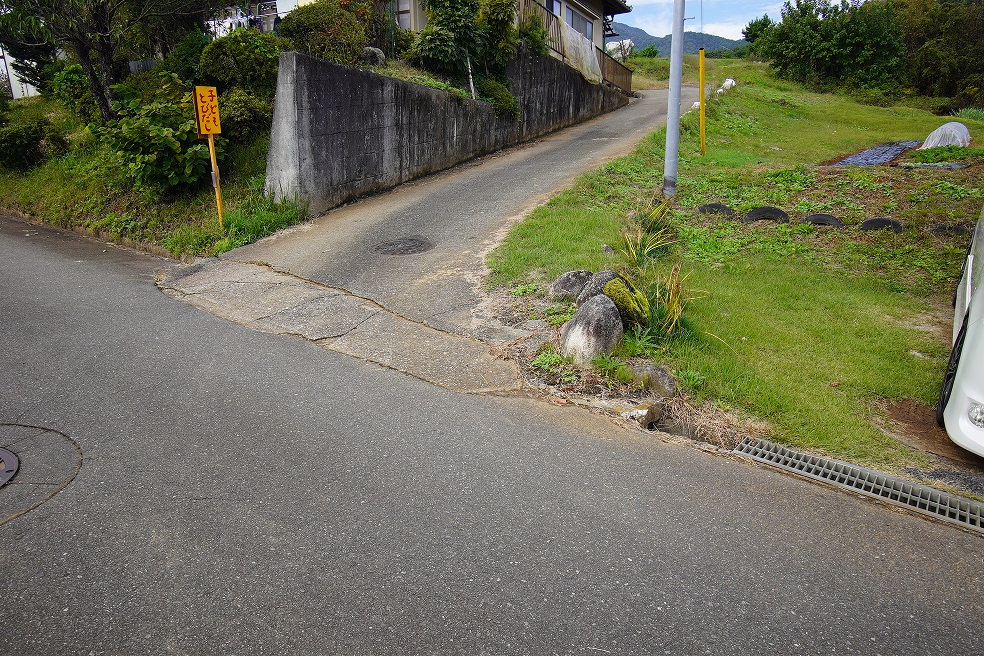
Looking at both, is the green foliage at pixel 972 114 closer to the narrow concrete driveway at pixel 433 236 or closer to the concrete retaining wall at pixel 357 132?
the narrow concrete driveway at pixel 433 236

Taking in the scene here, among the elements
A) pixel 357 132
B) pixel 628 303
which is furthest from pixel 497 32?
pixel 628 303

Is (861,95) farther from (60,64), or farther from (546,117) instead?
(60,64)

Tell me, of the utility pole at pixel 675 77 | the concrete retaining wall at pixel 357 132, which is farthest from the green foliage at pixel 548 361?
the concrete retaining wall at pixel 357 132

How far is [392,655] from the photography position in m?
2.55

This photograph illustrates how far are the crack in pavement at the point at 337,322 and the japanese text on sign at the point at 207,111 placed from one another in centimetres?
194

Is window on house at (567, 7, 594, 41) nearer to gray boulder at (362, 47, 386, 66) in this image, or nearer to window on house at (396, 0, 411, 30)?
window on house at (396, 0, 411, 30)

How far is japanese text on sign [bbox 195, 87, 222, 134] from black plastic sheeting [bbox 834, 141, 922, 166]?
1200 cm

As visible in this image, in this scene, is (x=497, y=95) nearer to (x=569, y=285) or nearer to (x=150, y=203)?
(x=150, y=203)

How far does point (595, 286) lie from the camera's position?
612 cm

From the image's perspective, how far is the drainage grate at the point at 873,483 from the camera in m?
3.69

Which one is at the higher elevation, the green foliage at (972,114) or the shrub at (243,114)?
the green foliage at (972,114)

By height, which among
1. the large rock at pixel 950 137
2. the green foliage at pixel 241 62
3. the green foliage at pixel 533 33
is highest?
the green foliage at pixel 533 33

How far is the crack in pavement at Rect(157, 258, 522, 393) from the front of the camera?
5.36m

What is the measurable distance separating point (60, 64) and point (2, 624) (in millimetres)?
16595
